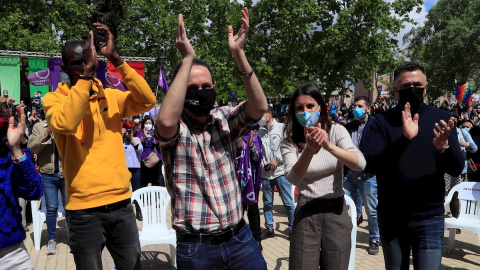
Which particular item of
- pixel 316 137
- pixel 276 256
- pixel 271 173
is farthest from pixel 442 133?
pixel 271 173

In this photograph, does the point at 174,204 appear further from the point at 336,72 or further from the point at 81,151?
the point at 336,72

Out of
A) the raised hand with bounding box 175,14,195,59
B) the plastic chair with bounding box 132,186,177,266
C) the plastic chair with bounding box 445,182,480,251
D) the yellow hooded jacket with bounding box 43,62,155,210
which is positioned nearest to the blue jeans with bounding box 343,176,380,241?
the plastic chair with bounding box 445,182,480,251

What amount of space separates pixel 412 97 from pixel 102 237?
2509 mm

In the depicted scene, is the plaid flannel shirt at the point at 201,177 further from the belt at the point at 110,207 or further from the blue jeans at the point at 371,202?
the blue jeans at the point at 371,202

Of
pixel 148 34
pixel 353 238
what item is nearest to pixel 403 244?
pixel 353 238

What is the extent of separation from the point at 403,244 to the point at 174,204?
188 centimetres

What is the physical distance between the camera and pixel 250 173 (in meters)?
5.18

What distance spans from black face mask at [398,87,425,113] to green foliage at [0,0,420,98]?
2134cm

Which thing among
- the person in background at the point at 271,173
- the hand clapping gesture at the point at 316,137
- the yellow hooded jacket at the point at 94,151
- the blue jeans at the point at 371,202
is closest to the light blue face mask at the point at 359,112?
the blue jeans at the point at 371,202

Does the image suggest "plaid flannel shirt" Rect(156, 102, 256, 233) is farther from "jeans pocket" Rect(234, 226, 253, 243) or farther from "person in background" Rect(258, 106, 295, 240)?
"person in background" Rect(258, 106, 295, 240)

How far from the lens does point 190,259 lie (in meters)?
2.04

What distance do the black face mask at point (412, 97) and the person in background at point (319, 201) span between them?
537 millimetres

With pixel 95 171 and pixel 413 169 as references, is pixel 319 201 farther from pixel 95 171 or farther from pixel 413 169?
pixel 95 171

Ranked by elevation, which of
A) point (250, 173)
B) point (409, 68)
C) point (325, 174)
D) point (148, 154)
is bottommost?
point (148, 154)
